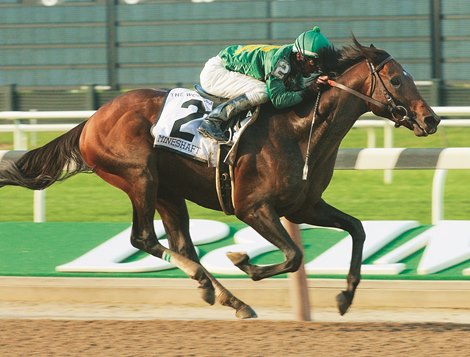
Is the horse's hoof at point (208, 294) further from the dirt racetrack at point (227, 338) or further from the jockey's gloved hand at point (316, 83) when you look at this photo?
the jockey's gloved hand at point (316, 83)

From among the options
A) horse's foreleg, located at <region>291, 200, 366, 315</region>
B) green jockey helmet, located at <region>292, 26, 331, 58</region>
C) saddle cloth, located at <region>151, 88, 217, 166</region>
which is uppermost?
green jockey helmet, located at <region>292, 26, 331, 58</region>

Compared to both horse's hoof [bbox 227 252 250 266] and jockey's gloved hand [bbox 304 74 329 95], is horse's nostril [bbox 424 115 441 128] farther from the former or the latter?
horse's hoof [bbox 227 252 250 266]

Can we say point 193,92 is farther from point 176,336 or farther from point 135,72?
point 135,72

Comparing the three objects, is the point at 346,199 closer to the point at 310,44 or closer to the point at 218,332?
the point at 310,44

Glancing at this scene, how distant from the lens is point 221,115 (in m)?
5.86

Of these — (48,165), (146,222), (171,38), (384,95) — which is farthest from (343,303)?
(171,38)

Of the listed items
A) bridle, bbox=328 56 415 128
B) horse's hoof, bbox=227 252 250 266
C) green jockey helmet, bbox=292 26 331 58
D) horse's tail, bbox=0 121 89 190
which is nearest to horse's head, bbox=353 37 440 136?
bridle, bbox=328 56 415 128

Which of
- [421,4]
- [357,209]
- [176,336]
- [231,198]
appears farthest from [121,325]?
[421,4]

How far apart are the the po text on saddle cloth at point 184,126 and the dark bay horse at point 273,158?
0.08 meters

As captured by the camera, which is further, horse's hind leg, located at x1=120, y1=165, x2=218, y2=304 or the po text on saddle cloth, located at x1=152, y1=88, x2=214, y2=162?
horse's hind leg, located at x1=120, y1=165, x2=218, y2=304

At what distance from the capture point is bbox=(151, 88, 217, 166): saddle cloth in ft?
19.5

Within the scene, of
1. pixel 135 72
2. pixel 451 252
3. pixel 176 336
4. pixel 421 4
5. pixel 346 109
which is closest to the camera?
pixel 176 336

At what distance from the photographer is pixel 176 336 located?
17.8 ft

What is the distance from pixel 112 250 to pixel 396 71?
6.87ft
